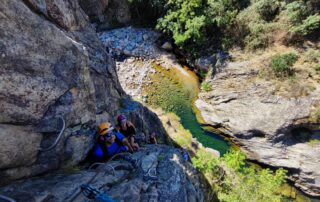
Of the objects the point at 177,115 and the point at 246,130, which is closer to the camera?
the point at 246,130

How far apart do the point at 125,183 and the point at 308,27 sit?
14.7 meters

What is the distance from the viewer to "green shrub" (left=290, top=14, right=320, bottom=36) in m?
14.0

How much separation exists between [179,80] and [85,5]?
32.1 ft

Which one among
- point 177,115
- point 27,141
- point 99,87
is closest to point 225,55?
point 177,115

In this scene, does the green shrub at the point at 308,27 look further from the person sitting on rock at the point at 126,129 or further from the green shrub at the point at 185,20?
the person sitting on rock at the point at 126,129

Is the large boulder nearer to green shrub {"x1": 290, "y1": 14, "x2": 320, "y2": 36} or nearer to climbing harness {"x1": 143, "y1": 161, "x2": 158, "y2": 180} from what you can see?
climbing harness {"x1": 143, "y1": 161, "x2": 158, "y2": 180}

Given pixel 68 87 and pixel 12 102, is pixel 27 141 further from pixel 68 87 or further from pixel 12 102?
pixel 68 87

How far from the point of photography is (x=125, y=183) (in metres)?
5.11

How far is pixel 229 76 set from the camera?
51.9 feet

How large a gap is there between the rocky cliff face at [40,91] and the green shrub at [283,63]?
12.1 m

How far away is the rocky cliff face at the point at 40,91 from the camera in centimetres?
380

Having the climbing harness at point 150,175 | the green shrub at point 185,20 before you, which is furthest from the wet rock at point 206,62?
the climbing harness at point 150,175

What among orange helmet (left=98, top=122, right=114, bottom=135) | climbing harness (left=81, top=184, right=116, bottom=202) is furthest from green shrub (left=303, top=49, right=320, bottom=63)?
climbing harness (left=81, top=184, right=116, bottom=202)

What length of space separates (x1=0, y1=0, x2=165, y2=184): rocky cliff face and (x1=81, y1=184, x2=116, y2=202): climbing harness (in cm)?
99
